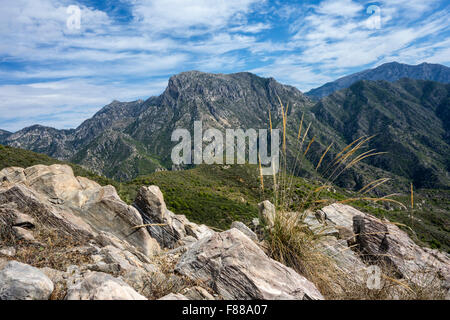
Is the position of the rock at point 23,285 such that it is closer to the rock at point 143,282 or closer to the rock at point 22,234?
the rock at point 143,282

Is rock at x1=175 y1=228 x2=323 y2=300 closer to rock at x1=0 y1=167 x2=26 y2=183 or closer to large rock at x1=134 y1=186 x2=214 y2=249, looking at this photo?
large rock at x1=134 y1=186 x2=214 y2=249

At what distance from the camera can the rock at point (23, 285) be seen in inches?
93.0

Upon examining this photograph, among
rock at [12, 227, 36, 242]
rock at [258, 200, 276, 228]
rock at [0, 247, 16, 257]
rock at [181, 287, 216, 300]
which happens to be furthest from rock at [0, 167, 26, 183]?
rock at [258, 200, 276, 228]

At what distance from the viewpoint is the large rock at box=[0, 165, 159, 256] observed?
271 inches

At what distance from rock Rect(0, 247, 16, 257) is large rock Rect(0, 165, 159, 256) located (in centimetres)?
193

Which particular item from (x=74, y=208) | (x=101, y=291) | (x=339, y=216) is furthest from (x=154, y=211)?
(x=101, y=291)

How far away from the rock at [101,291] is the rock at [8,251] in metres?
3.16

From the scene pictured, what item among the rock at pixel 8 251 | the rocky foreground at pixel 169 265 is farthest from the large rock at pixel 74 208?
the rock at pixel 8 251

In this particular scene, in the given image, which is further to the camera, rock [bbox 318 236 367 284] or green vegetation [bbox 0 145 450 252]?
green vegetation [bbox 0 145 450 252]

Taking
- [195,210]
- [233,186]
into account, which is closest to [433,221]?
[233,186]

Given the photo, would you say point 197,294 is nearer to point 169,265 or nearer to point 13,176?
point 169,265
